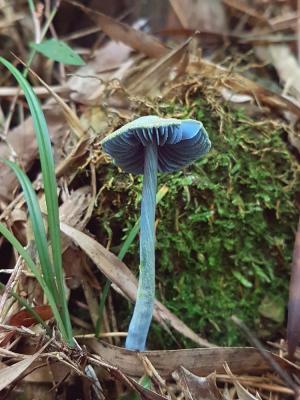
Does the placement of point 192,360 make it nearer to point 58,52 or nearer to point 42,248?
point 42,248

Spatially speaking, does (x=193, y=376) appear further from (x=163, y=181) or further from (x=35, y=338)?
(x=163, y=181)

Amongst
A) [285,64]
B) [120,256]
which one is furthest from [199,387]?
[285,64]

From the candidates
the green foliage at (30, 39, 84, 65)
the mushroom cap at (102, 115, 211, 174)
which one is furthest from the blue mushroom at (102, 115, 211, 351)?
the green foliage at (30, 39, 84, 65)

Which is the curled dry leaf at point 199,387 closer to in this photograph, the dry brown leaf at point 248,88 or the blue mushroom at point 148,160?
the blue mushroom at point 148,160

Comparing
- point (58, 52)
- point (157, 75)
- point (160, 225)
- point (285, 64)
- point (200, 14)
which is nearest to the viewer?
point (160, 225)

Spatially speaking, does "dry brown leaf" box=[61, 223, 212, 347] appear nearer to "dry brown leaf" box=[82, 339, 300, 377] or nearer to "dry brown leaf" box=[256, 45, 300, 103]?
"dry brown leaf" box=[82, 339, 300, 377]

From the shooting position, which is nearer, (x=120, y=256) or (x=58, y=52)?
(x=120, y=256)
